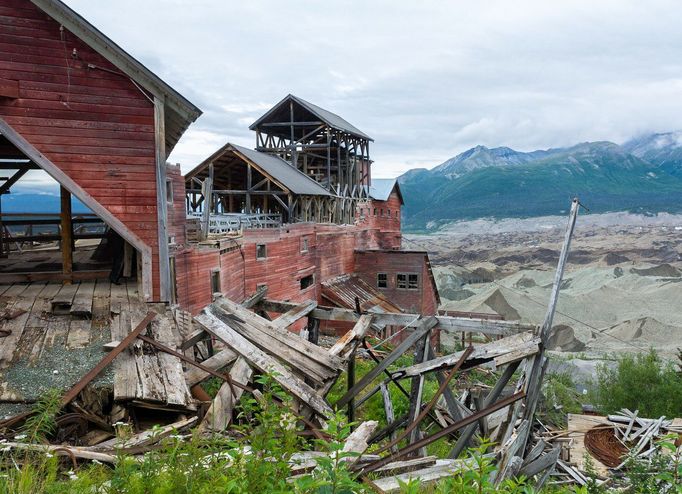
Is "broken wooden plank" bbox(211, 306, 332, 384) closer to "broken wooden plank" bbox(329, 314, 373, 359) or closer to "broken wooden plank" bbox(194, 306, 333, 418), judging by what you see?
"broken wooden plank" bbox(194, 306, 333, 418)

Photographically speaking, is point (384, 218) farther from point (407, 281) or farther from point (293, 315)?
point (293, 315)

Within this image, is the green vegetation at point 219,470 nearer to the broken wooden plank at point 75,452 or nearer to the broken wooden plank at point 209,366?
the broken wooden plank at point 75,452

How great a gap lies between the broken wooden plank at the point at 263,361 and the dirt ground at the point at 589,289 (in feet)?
109

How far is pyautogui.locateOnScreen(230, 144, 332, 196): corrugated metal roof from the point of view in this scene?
31.6 m

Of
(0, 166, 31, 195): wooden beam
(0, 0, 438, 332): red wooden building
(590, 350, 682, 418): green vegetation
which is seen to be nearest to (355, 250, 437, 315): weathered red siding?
(590, 350, 682, 418): green vegetation

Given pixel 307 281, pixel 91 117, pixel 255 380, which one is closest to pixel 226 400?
pixel 255 380

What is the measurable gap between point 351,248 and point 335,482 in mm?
32423

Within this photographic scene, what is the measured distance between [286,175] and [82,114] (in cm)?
2463

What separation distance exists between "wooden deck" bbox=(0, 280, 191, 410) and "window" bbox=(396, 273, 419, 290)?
27201mm

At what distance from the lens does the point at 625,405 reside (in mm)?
22109

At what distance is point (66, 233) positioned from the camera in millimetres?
10258

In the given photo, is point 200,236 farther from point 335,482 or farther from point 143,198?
point 335,482

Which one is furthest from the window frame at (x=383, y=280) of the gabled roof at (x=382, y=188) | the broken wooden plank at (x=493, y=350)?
the broken wooden plank at (x=493, y=350)

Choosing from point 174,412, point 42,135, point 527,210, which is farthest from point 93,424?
point 527,210
